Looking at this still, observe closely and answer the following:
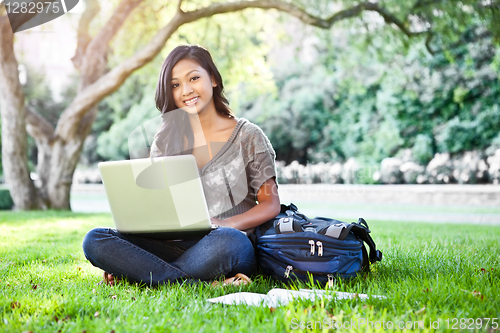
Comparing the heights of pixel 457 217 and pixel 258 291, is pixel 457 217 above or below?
below

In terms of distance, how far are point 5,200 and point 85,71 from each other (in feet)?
11.1

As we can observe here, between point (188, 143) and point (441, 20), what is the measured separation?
25.5 feet

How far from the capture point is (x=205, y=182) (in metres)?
Result: 2.79

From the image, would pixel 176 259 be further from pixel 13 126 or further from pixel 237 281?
pixel 13 126

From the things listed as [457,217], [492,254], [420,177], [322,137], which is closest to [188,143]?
[492,254]

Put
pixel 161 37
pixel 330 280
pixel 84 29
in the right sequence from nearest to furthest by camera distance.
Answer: pixel 330 280 → pixel 161 37 → pixel 84 29

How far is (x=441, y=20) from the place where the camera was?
28.9 ft

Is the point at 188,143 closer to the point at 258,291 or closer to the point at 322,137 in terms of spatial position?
the point at 258,291

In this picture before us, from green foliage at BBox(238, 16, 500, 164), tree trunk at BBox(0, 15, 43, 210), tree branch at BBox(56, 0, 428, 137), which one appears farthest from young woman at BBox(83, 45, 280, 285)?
green foliage at BBox(238, 16, 500, 164)

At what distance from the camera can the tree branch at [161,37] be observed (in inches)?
320

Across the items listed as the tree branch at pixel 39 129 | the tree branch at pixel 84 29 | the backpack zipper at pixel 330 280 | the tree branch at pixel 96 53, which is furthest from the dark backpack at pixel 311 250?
the tree branch at pixel 84 29

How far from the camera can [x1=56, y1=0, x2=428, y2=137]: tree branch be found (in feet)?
26.7

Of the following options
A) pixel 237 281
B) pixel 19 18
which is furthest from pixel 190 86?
pixel 19 18

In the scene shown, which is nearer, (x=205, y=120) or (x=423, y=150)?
(x=205, y=120)
